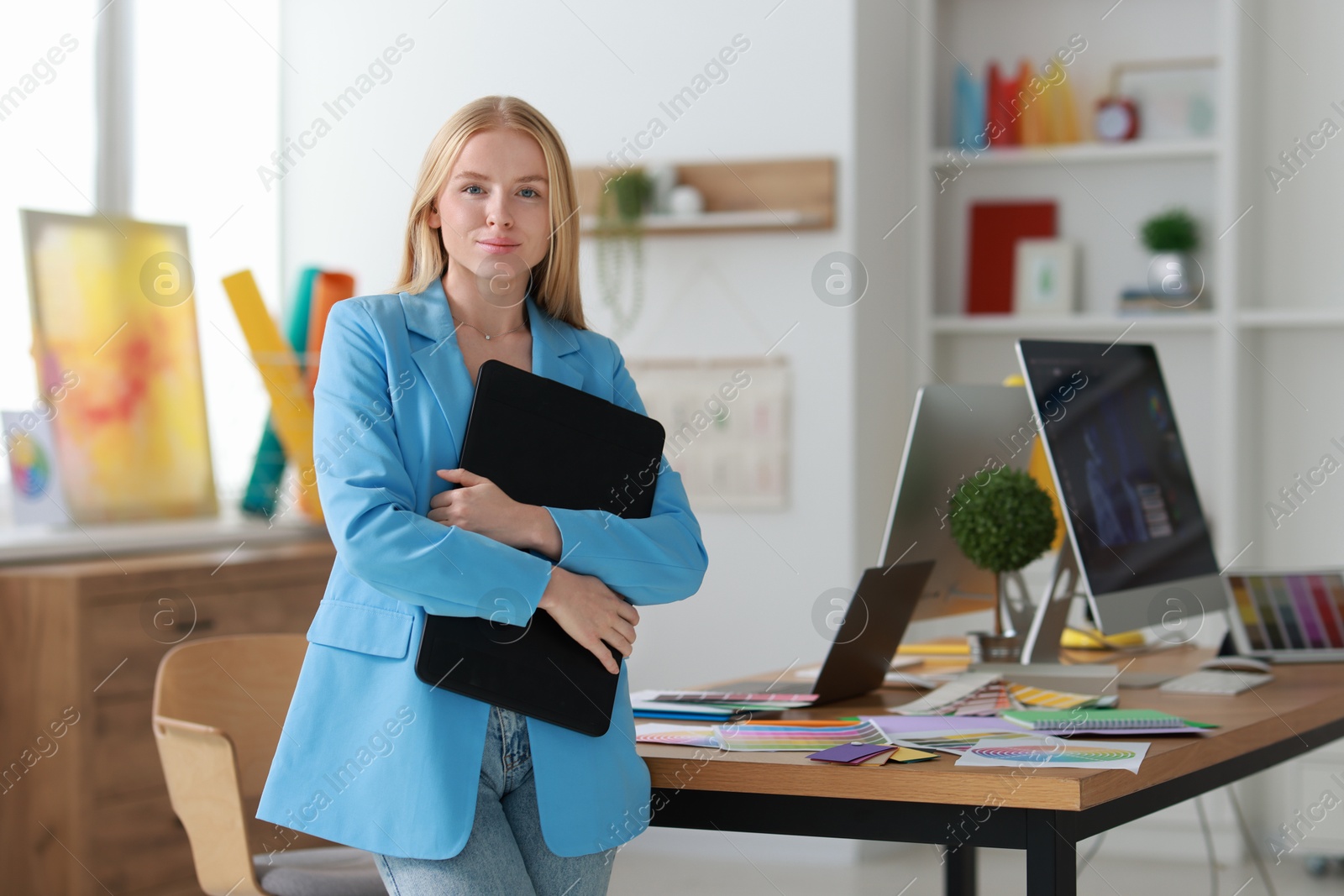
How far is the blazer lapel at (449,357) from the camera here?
4.91 ft

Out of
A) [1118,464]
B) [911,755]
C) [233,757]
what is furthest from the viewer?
[1118,464]

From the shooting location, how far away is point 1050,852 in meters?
1.46

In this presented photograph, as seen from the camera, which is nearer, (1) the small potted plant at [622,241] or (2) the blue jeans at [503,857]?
(2) the blue jeans at [503,857]

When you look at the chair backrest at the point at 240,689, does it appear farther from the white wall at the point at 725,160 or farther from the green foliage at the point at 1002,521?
the white wall at the point at 725,160

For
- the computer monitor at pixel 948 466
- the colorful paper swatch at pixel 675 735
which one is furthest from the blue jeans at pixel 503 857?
the computer monitor at pixel 948 466

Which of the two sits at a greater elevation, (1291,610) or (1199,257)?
(1199,257)

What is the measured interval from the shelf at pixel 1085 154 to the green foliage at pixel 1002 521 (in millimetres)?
2228

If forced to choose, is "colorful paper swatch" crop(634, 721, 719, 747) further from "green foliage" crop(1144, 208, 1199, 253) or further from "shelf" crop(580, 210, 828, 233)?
"green foliage" crop(1144, 208, 1199, 253)

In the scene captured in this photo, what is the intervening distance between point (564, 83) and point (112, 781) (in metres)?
2.41

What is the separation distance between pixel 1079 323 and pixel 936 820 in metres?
2.97

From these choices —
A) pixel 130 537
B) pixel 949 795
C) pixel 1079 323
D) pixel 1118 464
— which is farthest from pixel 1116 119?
pixel 949 795

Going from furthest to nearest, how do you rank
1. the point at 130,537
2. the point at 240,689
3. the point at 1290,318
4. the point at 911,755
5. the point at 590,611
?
the point at 1290,318 < the point at 130,537 < the point at 240,689 < the point at 911,755 < the point at 590,611

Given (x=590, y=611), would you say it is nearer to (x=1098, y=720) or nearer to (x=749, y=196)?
(x=1098, y=720)

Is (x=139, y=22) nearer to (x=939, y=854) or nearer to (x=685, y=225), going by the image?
(x=685, y=225)
